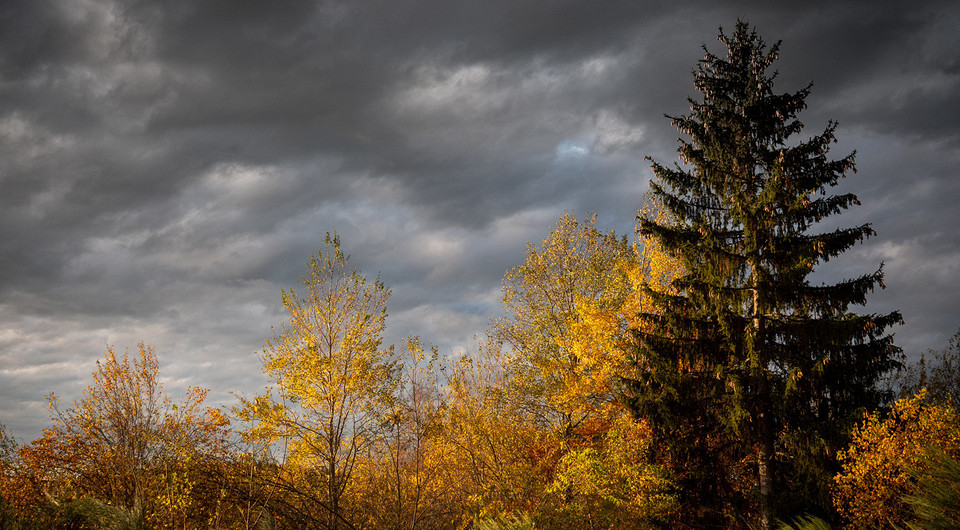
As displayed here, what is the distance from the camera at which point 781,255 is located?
15.2m

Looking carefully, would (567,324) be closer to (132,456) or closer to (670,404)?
(670,404)

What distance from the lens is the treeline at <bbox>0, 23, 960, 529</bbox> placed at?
12531 millimetres

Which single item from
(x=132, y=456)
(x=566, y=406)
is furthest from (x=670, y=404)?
(x=132, y=456)

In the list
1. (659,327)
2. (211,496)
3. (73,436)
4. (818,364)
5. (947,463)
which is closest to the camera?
(947,463)

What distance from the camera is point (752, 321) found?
15547 mm

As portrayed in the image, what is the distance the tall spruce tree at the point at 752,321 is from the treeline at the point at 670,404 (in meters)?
0.05

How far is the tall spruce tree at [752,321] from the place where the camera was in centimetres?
1440

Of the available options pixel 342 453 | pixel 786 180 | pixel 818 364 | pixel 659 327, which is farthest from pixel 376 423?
pixel 786 180

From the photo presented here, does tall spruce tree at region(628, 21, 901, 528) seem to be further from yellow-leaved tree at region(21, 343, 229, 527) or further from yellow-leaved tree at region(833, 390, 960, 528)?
yellow-leaved tree at region(21, 343, 229, 527)

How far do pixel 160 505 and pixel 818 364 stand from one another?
13944 millimetres

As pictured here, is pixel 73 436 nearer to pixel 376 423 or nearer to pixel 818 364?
pixel 376 423

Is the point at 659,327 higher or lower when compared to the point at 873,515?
higher

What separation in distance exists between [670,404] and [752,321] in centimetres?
301

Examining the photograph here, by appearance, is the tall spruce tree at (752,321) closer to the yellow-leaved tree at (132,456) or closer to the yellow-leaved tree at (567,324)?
the yellow-leaved tree at (567,324)
